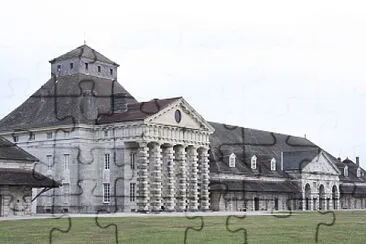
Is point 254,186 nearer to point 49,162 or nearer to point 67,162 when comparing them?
point 67,162

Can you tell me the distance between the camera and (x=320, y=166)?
8206cm

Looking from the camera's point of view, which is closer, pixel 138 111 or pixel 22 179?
pixel 22 179

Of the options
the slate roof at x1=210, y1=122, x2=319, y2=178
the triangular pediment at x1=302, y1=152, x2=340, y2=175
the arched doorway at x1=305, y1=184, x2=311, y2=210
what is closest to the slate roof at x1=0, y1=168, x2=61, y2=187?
the slate roof at x1=210, y1=122, x2=319, y2=178

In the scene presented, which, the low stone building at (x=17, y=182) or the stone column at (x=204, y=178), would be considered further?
the stone column at (x=204, y=178)

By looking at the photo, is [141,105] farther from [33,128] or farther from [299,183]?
[299,183]

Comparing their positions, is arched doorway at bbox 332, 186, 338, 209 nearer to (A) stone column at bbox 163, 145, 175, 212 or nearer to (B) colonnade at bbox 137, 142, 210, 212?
(B) colonnade at bbox 137, 142, 210, 212

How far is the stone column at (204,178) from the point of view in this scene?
64.6 m

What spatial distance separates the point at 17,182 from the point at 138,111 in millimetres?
15006

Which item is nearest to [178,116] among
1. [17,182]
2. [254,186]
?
[254,186]

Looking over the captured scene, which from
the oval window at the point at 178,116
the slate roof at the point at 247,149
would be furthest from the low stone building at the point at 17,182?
the slate roof at the point at 247,149

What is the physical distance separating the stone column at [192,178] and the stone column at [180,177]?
1.21m

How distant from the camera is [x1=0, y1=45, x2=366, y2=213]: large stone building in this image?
58.9 m

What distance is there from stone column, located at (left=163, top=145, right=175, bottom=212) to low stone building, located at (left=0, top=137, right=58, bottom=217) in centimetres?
1359

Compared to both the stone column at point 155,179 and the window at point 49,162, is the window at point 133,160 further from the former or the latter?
the window at point 49,162
